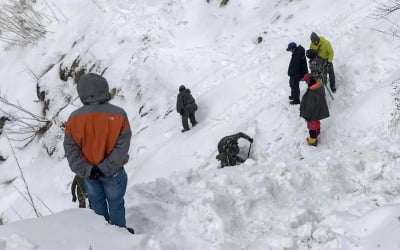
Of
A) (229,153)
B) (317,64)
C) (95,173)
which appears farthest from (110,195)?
(317,64)

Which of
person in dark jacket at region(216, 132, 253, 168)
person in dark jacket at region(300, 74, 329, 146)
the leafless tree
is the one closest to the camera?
person in dark jacket at region(300, 74, 329, 146)


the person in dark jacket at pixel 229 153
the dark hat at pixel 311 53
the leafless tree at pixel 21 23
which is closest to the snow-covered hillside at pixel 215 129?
the person in dark jacket at pixel 229 153

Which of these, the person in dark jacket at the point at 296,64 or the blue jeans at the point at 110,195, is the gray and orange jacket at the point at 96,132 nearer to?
the blue jeans at the point at 110,195

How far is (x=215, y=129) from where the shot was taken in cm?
925

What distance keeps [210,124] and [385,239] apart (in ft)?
18.9

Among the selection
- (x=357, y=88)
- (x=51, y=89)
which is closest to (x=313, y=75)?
(x=357, y=88)

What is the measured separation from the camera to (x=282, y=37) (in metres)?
11.1

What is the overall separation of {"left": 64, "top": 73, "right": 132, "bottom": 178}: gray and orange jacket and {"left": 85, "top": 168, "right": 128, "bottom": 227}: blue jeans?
0.46ft

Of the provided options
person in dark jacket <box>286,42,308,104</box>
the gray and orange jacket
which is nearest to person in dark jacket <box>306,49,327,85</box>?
person in dark jacket <box>286,42,308,104</box>

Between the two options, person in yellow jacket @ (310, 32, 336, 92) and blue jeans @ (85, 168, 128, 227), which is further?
person in yellow jacket @ (310, 32, 336, 92)

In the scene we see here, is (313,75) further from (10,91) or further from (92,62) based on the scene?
(10,91)

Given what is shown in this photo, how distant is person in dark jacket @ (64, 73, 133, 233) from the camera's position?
158 inches

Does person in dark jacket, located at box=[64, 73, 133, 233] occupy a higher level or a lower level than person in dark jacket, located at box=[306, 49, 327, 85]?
higher

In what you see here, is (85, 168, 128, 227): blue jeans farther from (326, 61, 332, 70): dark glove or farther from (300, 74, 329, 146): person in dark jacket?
(326, 61, 332, 70): dark glove
